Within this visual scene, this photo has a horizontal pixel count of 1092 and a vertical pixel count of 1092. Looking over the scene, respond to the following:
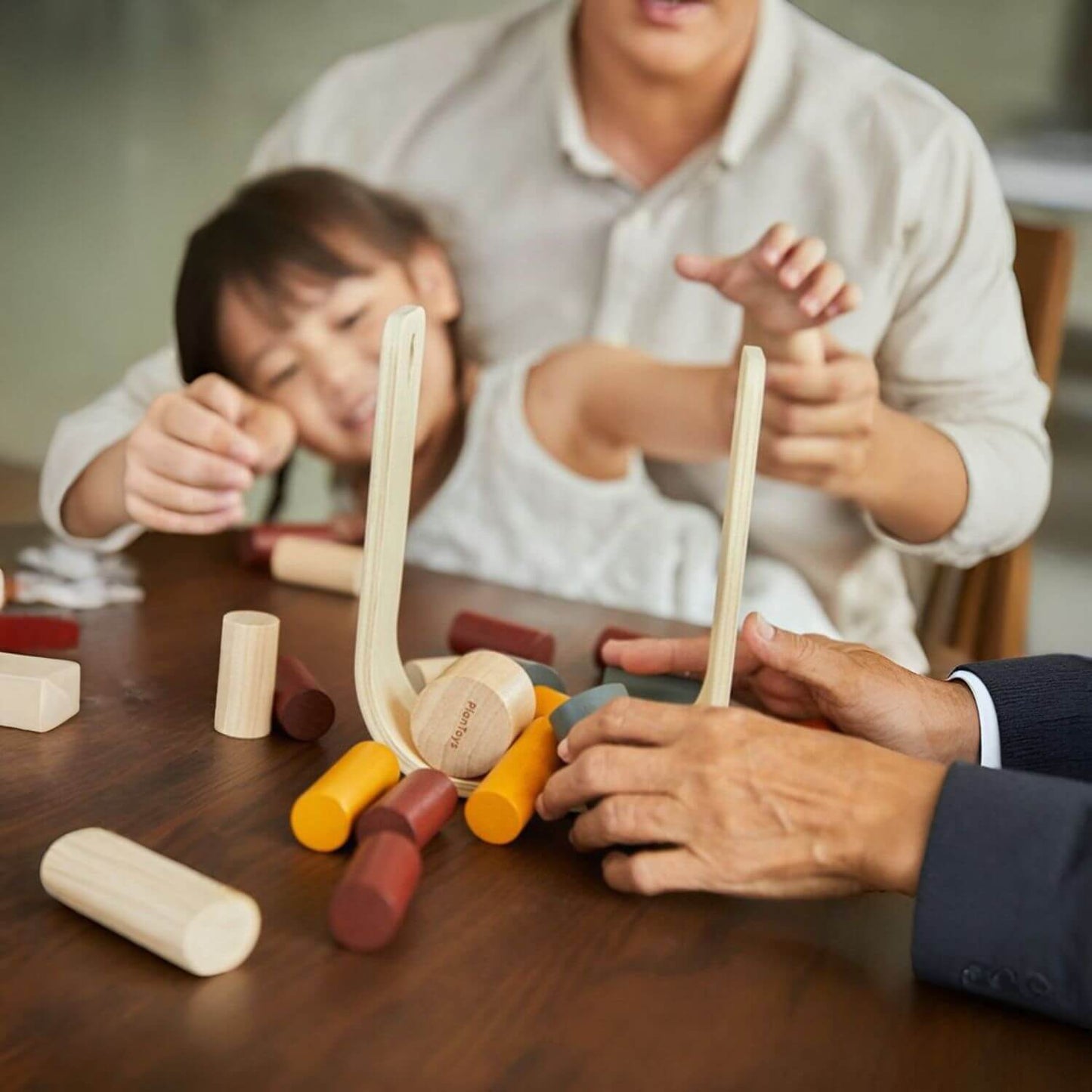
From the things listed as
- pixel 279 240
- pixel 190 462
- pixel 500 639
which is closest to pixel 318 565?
pixel 190 462

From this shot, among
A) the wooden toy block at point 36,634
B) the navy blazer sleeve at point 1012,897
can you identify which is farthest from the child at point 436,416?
the navy blazer sleeve at point 1012,897

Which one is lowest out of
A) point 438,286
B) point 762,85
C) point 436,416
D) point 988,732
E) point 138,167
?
point 988,732

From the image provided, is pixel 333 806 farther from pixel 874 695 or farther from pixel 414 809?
pixel 874 695

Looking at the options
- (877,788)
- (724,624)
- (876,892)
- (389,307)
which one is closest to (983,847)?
(877,788)

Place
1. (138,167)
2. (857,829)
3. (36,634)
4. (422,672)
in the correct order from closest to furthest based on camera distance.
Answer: (857,829), (422,672), (36,634), (138,167)

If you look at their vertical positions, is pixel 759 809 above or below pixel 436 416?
below

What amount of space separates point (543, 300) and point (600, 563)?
17.8 inches

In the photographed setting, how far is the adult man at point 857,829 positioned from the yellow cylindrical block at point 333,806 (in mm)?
150

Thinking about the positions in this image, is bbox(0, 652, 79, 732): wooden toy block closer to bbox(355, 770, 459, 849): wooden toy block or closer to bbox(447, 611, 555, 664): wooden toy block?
bbox(355, 770, 459, 849): wooden toy block

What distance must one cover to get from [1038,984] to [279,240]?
1.85 meters

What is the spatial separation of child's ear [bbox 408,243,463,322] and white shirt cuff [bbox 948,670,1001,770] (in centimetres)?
Result: 127

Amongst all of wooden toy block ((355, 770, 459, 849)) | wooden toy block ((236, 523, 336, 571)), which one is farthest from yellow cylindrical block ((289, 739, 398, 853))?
wooden toy block ((236, 523, 336, 571))

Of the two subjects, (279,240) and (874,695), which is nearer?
(874,695)

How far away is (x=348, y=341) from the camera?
2291mm
